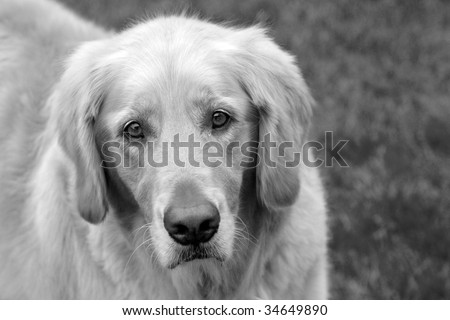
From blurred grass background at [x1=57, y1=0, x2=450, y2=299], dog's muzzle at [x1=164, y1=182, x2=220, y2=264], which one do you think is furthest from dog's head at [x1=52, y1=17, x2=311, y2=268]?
blurred grass background at [x1=57, y1=0, x2=450, y2=299]

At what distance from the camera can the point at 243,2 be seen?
7.96 meters

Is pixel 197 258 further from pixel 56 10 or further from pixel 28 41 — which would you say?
pixel 56 10

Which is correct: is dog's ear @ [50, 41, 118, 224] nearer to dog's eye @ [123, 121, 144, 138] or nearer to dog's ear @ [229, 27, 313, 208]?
dog's eye @ [123, 121, 144, 138]

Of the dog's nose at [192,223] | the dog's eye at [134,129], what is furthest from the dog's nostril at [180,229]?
the dog's eye at [134,129]

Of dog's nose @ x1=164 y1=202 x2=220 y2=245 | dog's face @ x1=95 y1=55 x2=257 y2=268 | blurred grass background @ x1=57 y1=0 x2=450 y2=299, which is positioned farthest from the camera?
blurred grass background @ x1=57 y1=0 x2=450 y2=299

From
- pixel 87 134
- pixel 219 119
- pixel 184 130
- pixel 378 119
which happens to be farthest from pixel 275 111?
pixel 378 119

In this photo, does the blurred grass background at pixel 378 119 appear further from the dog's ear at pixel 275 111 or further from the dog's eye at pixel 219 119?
the dog's eye at pixel 219 119

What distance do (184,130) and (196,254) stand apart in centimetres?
57

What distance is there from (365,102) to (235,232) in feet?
10.9

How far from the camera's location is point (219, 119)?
3.36m

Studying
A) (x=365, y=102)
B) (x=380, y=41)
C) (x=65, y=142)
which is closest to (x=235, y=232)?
(x=65, y=142)

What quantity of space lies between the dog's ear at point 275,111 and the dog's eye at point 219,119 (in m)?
0.21

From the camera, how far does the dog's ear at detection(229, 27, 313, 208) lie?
11.6 feet

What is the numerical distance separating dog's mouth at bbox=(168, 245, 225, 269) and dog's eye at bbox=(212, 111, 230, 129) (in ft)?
1.83
